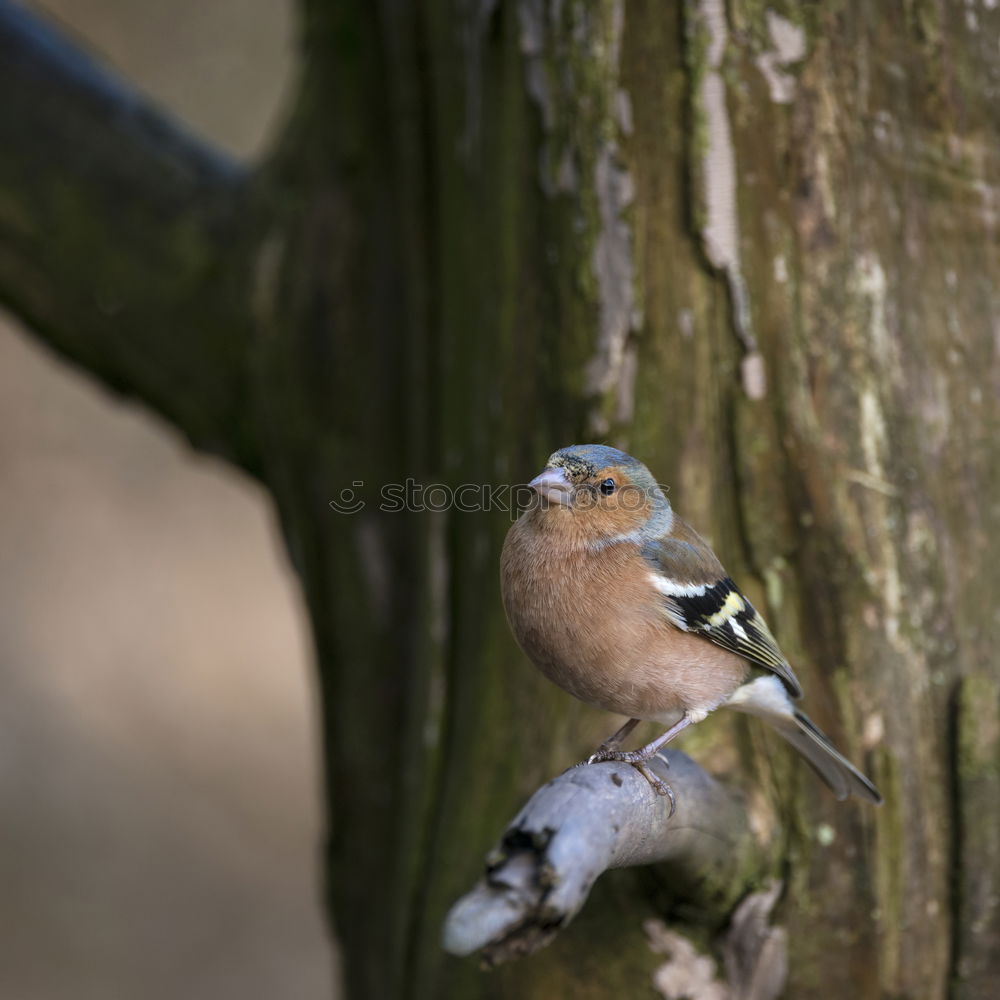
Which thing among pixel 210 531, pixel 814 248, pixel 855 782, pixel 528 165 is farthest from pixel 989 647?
pixel 210 531

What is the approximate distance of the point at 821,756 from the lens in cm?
303

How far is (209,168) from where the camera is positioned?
5.02 metres

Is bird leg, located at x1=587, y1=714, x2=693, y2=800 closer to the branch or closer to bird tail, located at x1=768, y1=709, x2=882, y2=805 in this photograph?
bird tail, located at x1=768, y1=709, x2=882, y2=805

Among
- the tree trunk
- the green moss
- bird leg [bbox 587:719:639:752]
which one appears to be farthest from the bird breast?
the green moss

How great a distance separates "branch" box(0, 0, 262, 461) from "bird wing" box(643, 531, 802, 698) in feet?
8.55

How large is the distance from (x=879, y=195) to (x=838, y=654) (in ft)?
4.34

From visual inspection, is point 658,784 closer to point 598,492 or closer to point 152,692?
point 598,492

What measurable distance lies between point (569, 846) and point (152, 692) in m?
11.1

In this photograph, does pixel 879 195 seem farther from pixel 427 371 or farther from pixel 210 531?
pixel 210 531

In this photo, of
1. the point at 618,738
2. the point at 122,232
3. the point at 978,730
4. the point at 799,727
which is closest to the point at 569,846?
the point at 618,738

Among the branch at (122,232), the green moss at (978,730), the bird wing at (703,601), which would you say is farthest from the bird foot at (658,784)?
the branch at (122,232)

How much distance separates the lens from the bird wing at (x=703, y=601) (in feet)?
8.92

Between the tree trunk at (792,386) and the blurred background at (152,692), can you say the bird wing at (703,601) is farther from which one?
the blurred background at (152,692)

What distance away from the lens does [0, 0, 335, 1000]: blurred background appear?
10680 mm
